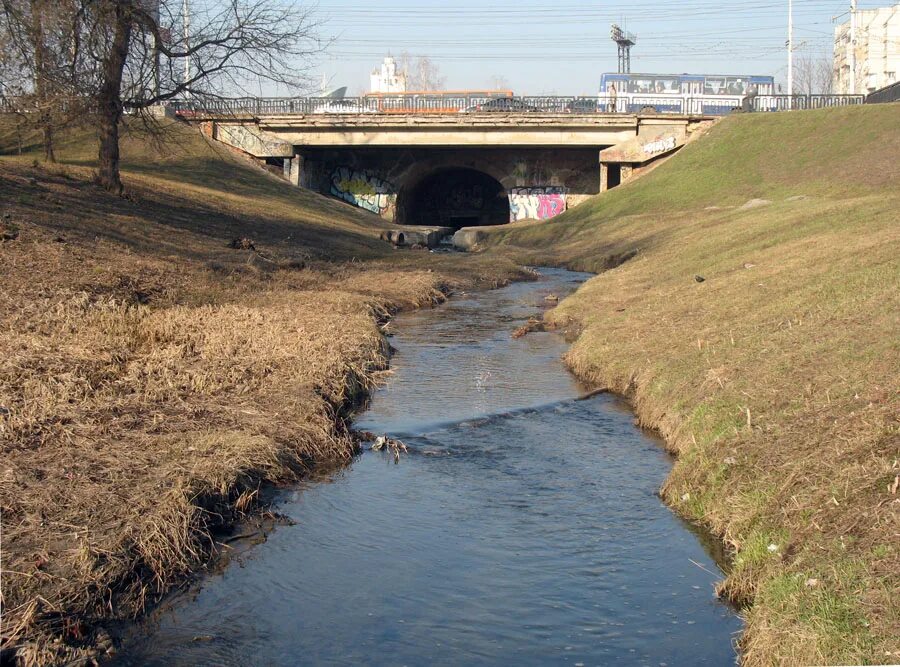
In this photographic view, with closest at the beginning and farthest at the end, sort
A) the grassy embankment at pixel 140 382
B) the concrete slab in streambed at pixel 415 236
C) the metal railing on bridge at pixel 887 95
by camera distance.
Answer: the grassy embankment at pixel 140 382
the concrete slab in streambed at pixel 415 236
the metal railing on bridge at pixel 887 95

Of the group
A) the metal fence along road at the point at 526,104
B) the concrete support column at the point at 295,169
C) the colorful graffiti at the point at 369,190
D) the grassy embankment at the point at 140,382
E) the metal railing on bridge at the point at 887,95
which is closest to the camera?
the grassy embankment at the point at 140,382

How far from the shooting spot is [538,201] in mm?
58906

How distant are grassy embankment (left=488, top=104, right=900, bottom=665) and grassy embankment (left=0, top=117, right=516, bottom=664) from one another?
4136 millimetres

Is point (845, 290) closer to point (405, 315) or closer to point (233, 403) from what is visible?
point (233, 403)

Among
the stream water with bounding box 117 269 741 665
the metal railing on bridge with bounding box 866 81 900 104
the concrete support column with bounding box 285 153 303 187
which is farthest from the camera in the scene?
the concrete support column with bounding box 285 153 303 187

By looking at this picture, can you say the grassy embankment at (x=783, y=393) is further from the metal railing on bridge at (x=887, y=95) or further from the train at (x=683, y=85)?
the train at (x=683, y=85)

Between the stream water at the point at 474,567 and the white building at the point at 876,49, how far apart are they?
97.1m

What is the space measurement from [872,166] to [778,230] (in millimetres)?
15997

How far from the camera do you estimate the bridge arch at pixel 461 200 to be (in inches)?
2697

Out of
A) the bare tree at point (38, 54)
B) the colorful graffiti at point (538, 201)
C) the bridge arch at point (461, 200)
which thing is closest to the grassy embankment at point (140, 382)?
the bare tree at point (38, 54)

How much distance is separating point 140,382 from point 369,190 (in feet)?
161

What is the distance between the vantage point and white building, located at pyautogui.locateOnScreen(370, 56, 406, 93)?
138 metres

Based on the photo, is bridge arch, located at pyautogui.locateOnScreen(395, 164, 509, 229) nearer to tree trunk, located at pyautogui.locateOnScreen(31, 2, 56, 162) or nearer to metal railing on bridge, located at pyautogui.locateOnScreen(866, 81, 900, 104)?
metal railing on bridge, located at pyautogui.locateOnScreen(866, 81, 900, 104)

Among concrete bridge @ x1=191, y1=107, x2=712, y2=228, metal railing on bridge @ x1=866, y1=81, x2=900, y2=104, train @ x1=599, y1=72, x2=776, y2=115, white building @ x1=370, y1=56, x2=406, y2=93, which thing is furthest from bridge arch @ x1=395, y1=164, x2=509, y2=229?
white building @ x1=370, y1=56, x2=406, y2=93
